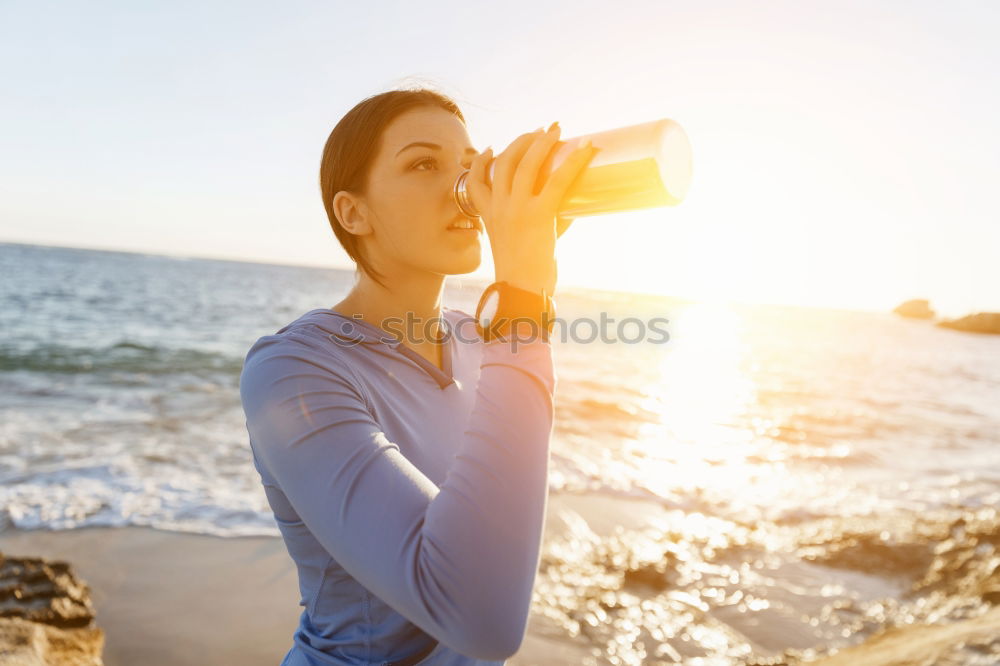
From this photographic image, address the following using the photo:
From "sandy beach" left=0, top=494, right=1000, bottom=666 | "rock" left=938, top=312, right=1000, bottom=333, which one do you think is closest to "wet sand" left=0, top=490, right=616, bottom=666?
"sandy beach" left=0, top=494, right=1000, bottom=666

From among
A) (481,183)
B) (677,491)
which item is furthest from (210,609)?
(677,491)

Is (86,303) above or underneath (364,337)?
underneath

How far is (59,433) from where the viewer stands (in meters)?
7.25

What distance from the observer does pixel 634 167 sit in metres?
1.05

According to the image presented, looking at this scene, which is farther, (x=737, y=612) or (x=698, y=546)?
(x=698, y=546)

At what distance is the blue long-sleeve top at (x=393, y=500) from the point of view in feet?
2.92

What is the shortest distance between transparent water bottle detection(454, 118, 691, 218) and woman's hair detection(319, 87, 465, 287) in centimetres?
54

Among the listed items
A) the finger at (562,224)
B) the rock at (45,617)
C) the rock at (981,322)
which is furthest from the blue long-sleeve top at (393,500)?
the rock at (981,322)

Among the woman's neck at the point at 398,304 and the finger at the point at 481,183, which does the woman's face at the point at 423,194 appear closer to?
the woman's neck at the point at 398,304

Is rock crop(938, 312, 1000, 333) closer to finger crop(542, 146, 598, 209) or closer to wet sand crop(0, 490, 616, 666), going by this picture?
wet sand crop(0, 490, 616, 666)

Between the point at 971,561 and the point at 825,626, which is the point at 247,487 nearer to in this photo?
the point at 825,626

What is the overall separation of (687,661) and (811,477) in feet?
15.8

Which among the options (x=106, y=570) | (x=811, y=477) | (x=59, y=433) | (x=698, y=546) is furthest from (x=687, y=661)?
(x=59, y=433)

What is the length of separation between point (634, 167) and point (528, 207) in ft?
0.63
